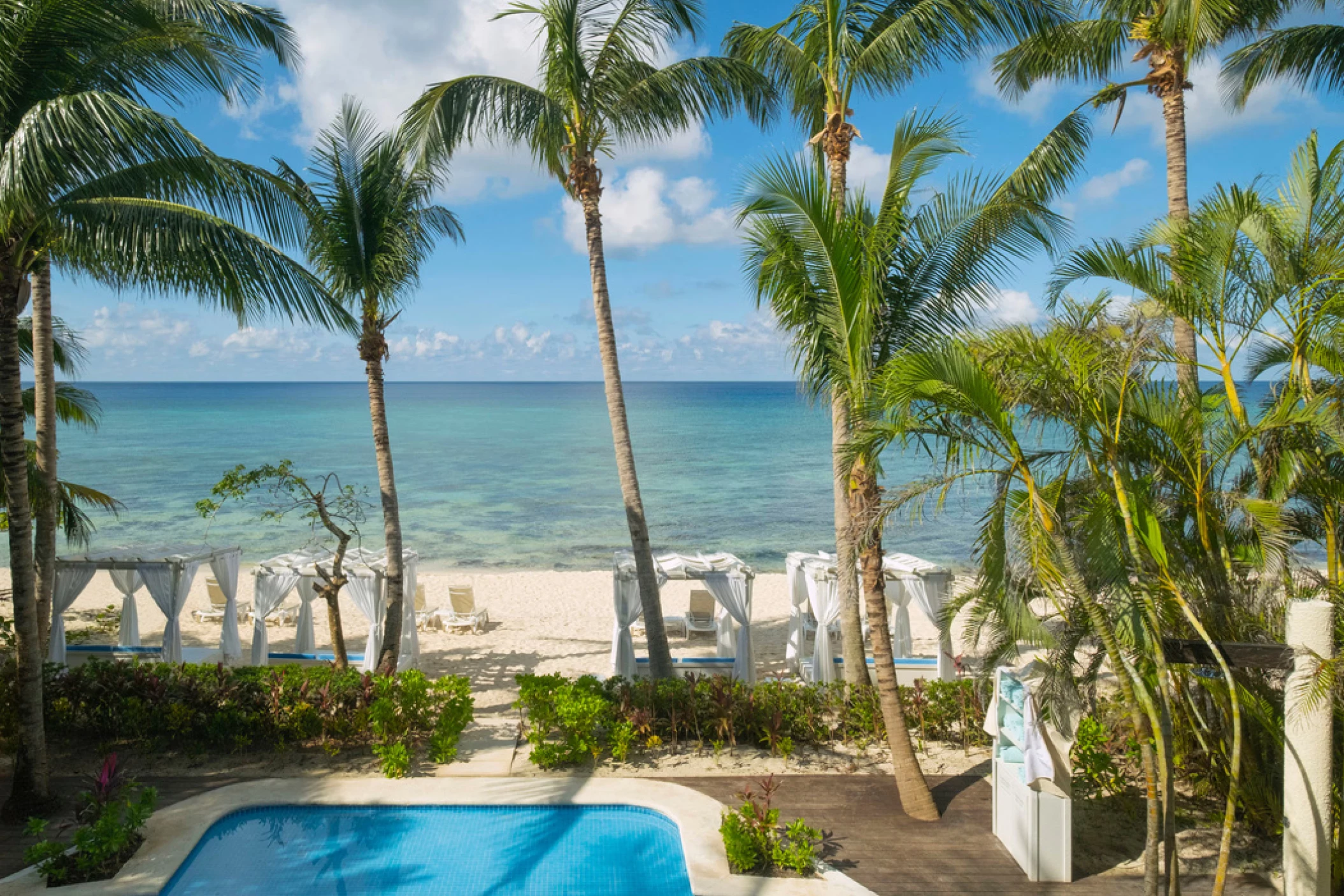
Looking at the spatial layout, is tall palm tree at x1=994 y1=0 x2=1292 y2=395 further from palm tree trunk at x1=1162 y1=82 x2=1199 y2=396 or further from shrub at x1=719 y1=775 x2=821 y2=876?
shrub at x1=719 y1=775 x2=821 y2=876

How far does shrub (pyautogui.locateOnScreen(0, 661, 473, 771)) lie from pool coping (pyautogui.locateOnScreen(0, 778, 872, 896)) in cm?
62

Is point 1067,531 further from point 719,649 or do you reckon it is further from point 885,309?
point 719,649

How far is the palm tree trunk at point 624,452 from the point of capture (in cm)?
964

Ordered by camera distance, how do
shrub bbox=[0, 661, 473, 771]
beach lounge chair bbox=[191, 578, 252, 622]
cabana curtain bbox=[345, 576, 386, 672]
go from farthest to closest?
beach lounge chair bbox=[191, 578, 252, 622], cabana curtain bbox=[345, 576, 386, 672], shrub bbox=[0, 661, 473, 771]

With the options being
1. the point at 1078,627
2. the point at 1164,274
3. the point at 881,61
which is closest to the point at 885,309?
the point at 1164,274

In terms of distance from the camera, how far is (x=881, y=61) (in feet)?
Answer: 29.3

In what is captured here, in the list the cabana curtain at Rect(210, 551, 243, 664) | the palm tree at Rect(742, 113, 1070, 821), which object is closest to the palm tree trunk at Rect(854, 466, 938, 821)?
the palm tree at Rect(742, 113, 1070, 821)

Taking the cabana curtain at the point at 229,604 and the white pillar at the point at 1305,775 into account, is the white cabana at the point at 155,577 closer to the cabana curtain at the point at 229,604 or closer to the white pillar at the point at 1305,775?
the cabana curtain at the point at 229,604

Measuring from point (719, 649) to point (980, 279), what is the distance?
6526 millimetres

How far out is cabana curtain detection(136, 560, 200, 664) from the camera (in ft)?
35.6

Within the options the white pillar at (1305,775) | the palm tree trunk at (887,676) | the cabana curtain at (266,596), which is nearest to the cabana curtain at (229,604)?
the cabana curtain at (266,596)

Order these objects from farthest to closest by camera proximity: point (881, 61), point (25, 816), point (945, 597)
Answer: point (945, 597), point (881, 61), point (25, 816)

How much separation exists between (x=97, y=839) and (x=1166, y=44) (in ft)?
39.1

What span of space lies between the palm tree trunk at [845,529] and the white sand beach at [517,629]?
2.78 metres
